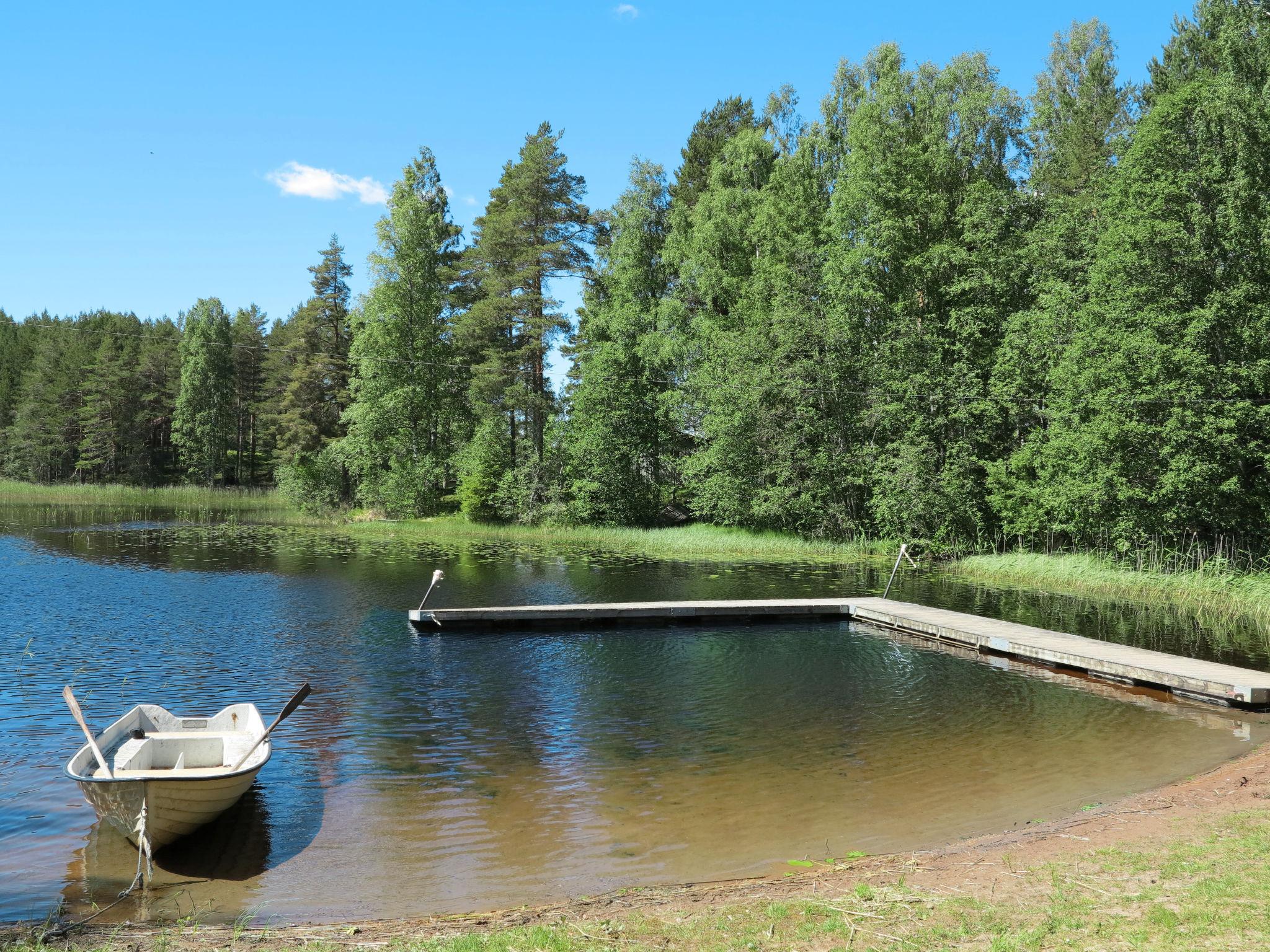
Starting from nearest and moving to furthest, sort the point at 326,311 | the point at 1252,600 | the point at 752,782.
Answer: the point at 752,782, the point at 1252,600, the point at 326,311

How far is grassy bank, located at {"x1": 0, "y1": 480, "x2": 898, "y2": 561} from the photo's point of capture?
32969 millimetres

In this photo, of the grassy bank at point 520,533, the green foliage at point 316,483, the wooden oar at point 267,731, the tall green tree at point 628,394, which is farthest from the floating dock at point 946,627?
the green foliage at point 316,483

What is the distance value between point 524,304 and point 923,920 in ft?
130

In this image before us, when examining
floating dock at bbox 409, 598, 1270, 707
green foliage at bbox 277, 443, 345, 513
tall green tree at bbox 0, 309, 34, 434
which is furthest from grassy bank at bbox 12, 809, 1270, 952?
tall green tree at bbox 0, 309, 34, 434

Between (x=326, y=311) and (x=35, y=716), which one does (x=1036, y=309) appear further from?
(x=326, y=311)

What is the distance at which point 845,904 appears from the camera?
218 inches

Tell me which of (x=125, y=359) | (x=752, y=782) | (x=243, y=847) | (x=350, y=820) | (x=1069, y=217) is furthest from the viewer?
(x=125, y=359)

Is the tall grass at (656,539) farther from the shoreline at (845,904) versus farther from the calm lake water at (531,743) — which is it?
the shoreline at (845,904)

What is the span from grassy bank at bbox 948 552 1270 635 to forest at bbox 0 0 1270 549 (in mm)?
1321

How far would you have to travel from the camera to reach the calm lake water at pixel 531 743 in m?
6.90

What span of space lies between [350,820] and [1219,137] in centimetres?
2720

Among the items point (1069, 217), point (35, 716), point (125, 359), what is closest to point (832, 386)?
point (1069, 217)

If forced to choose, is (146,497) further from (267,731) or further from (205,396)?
(267,731)

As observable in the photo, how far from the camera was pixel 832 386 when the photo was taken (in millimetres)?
33469
